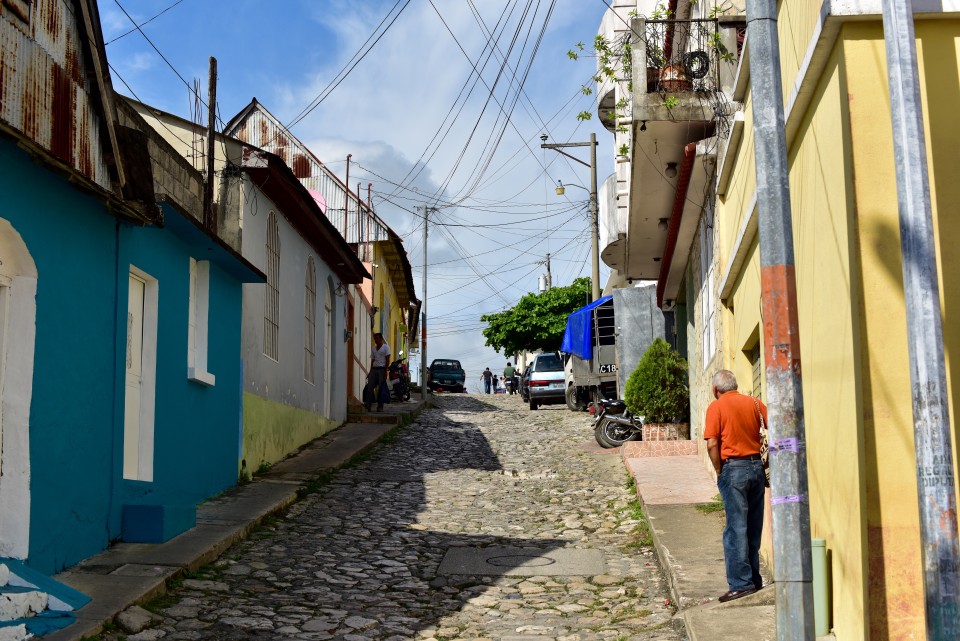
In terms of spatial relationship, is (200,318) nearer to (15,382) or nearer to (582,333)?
(15,382)

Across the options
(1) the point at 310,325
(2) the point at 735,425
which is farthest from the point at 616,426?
(2) the point at 735,425

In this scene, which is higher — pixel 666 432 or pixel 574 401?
pixel 574 401

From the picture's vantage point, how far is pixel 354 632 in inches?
285

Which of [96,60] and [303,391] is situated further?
[303,391]

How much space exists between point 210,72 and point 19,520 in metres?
8.16

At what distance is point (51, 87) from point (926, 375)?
6385mm

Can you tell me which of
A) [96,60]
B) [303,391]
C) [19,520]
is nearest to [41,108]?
[96,60]

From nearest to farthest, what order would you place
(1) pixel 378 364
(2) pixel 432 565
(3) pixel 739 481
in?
(3) pixel 739 481
(2) pixel 432 565
(1) pixel 378 364

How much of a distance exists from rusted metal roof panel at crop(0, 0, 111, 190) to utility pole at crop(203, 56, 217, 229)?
13.3 feet

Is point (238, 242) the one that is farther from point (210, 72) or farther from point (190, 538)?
point (190, 538)

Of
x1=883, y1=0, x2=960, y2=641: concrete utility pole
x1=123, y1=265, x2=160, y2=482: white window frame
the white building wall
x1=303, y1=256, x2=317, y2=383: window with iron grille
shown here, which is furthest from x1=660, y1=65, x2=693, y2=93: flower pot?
x1=303, y1=256, x2=317, y2=383: window with iron grille

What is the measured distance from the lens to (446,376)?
139ft

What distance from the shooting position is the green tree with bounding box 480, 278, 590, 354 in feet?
159

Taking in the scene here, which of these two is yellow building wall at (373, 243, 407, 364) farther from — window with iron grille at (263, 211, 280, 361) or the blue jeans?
the blue jeans
